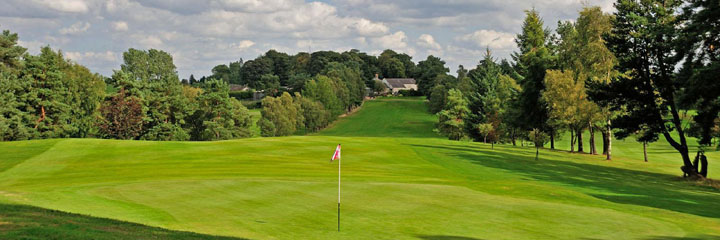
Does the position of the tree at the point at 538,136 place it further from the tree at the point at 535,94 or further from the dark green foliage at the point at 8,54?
the dark green foliage at the point at 8,54

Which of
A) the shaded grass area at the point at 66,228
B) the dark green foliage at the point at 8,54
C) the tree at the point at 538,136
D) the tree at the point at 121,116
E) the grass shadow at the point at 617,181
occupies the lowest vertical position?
the grass shadow at the point at 617,181

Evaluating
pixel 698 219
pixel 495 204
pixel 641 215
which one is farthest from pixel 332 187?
pixel 698 219

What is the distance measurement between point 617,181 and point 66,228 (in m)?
32.9

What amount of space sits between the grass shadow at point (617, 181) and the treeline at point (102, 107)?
133 ft

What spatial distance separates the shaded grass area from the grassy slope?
6.15 ft

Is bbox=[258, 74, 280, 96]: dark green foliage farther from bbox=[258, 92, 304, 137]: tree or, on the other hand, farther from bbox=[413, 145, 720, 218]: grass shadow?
bbox=[413, 145, 720, 218]: grass shadow

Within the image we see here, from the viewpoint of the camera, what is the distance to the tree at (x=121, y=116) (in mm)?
69562

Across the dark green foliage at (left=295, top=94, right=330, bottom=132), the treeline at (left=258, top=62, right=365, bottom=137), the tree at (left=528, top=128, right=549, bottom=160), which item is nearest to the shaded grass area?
the tree at (left=528, top=128, right=549, bottom=160)

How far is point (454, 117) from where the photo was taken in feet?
282

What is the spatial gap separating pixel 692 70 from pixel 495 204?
21.1 meters

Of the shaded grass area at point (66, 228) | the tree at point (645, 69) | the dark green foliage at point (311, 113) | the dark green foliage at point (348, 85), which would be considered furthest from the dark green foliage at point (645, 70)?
the dark green foliage at point (348, 85)

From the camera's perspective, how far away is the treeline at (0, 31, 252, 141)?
6356 cm

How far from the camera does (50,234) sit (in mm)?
12352

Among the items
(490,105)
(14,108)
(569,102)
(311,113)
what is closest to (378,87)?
(311,113)
